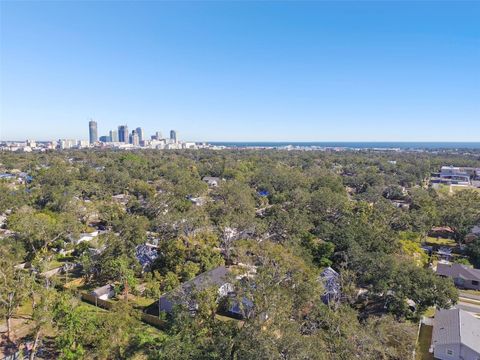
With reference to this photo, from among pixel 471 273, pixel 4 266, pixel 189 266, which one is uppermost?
pixel 4 266

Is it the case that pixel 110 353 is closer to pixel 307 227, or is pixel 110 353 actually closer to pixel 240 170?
pixel 307 227

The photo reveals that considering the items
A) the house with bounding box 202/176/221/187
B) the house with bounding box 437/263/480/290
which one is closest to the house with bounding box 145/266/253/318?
the house with bounding box 437/263/480/290

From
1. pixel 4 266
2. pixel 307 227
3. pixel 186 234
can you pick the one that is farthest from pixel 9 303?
pixel 307 227

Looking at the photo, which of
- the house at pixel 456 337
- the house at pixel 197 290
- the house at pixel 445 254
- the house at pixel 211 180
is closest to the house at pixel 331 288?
the house at pixel 197 290

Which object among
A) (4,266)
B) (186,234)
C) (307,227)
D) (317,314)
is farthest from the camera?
(307,227)

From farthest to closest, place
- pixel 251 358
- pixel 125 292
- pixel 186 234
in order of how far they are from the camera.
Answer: pixel 186 234, pixel 125 292, pixel 251 358
